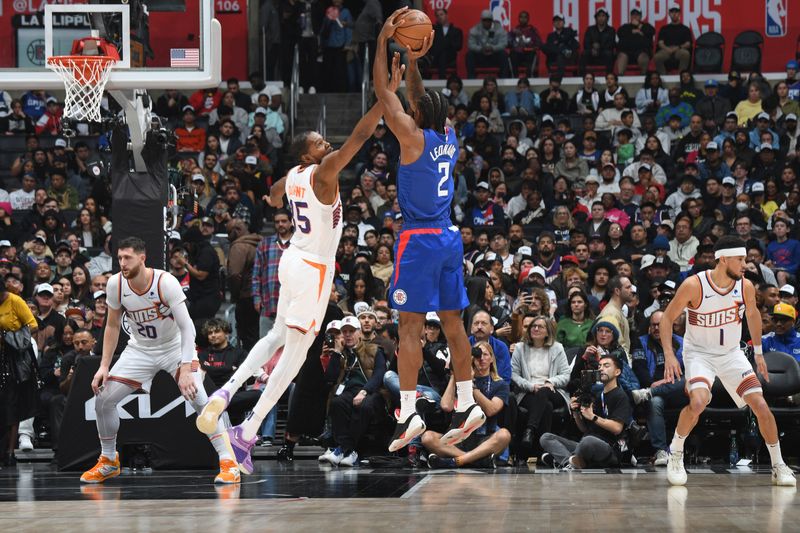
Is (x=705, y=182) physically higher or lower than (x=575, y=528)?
higher

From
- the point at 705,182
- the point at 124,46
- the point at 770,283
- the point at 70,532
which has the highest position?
the point at 124,46

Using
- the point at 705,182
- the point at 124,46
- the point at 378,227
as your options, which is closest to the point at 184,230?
the point at 378,227

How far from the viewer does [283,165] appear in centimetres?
2078

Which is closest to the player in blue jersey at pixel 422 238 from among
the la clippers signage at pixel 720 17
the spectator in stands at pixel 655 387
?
the spectator in stands at pixel 655 387

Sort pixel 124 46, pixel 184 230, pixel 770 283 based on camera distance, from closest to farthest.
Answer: pixel 124 46
pixel 770 283
pixel 184 230

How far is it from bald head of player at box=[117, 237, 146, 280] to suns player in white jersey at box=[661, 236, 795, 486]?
451 centimetres

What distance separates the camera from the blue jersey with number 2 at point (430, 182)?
883cm

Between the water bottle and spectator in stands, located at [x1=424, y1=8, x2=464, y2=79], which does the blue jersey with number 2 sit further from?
spectator in stands, located at [x1=424, y1=8, x2=464, y2=79]

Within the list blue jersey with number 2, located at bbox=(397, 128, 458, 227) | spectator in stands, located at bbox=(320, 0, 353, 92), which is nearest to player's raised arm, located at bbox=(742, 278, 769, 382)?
blue jersey with number 2, located at bbox=(397, 128, 458, 227)

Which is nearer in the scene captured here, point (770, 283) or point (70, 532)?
point (70, 532)

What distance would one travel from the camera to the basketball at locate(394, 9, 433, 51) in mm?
8531

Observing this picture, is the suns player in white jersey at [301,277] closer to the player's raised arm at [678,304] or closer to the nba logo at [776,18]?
the player's raised arm at [678,304]

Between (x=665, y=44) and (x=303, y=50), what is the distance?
6.82 metres

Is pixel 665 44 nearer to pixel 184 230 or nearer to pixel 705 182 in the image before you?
pixel 705 182
